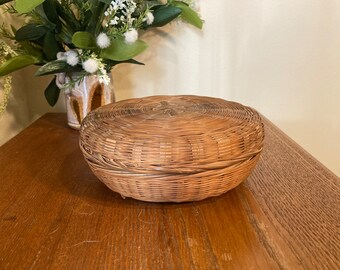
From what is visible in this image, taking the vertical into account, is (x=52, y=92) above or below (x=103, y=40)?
below

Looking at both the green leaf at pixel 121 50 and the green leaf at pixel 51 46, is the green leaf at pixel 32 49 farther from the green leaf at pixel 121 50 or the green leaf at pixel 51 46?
the green leaf at pixel 121 50

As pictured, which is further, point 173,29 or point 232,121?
point 173,29

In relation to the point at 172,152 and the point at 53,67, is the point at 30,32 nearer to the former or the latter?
the point at 53,67

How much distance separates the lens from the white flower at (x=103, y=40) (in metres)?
0.65

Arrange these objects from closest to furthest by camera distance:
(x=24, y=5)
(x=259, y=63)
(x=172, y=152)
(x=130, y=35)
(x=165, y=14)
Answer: (x=172, y=152), (x=24, y=5), (x=130, y=35), (x=165, y=14), (x=259, y=63)

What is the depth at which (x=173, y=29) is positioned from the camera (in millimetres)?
958

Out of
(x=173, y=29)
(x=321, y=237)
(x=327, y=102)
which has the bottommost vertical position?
(x=327, y=102)

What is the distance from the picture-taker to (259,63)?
986 mm

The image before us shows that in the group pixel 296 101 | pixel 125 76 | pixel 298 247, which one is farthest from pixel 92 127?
pixel 296 101

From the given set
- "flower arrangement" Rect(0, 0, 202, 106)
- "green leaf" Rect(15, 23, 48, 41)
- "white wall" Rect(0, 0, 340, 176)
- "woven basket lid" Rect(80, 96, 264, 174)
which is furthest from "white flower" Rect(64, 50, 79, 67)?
"white wall" Rect(0, 0, 340, 176)

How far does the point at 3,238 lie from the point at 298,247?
14.4 inches

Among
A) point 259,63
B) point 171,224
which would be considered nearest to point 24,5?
point 171,224

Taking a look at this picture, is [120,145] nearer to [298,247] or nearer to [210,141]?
[210,141]

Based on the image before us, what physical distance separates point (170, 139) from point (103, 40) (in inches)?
13.2
